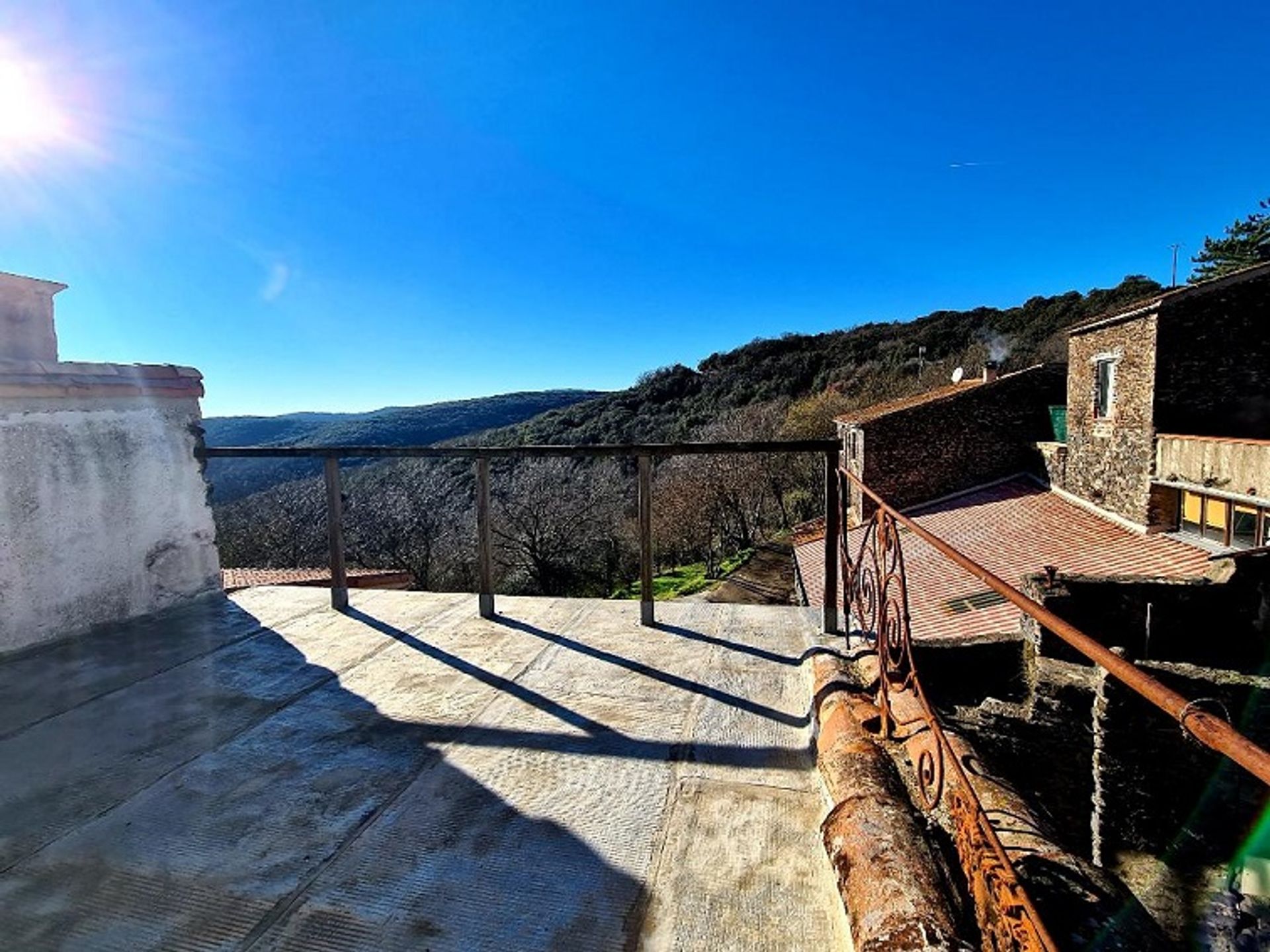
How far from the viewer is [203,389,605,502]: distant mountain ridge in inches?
1199

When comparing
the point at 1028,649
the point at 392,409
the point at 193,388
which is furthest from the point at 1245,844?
the point at 392,409

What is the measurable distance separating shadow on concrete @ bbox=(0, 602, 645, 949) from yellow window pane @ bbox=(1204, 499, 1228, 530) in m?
12.1

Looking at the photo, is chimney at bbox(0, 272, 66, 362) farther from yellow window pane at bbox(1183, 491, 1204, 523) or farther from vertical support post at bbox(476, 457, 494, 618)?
yellow window pane at bbox(1183, 491, 1204, 523)

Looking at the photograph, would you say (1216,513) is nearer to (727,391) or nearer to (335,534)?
(335,534)

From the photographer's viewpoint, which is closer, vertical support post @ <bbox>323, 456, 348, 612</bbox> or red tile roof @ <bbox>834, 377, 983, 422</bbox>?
vertical support post @ <bbox>323, 456, 348, 612</bbox>

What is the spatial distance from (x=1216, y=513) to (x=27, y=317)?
566 inches

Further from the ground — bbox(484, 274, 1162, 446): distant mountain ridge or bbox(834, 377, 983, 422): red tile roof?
bbox(484, 274, 1162, 446): distant mountain ridge

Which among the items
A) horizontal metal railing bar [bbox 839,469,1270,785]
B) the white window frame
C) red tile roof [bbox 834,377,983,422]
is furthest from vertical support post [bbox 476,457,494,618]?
red tile roof [bbox 834,377,983,422]

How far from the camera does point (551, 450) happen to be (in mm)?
3180

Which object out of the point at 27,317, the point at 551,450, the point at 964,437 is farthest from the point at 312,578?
the point at 964,437

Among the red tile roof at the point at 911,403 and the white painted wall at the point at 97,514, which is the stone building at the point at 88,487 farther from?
the red tile roof at the point at 911,403

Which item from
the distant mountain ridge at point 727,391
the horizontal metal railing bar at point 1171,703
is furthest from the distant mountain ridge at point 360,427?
the horizontal metal railing bar at point 1171,703

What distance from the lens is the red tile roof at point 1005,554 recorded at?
382 inches

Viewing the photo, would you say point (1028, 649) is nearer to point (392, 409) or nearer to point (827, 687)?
point (827, 687)
